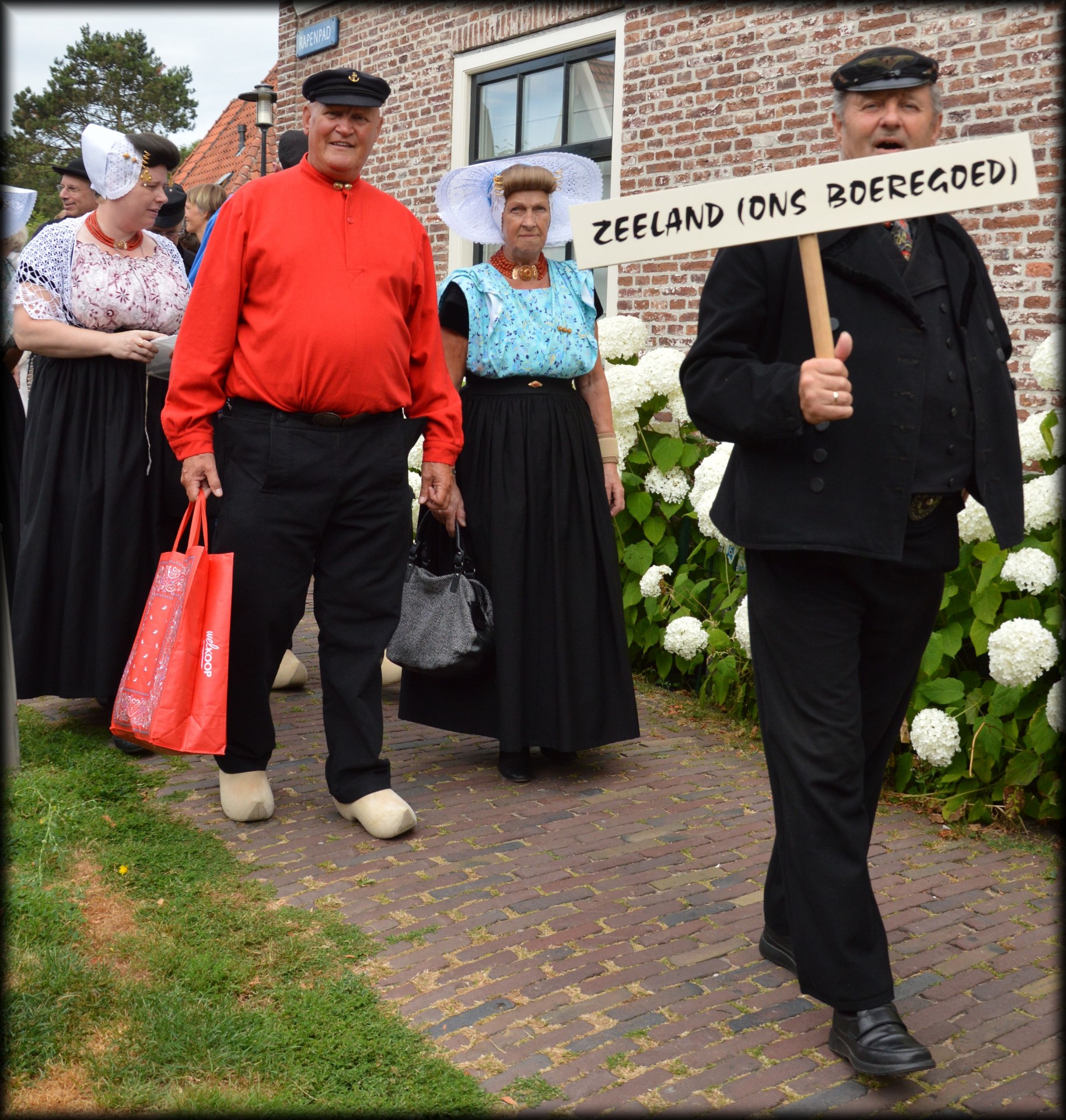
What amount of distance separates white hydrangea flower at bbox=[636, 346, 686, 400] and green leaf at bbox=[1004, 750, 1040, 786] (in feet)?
6.91

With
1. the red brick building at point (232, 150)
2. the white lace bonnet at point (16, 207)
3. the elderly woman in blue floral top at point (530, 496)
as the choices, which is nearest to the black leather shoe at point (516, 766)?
the elderly woman in blue floral top at point (530, 496)

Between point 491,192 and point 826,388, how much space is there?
2375 mm

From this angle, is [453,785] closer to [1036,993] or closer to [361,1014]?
[361,1014]

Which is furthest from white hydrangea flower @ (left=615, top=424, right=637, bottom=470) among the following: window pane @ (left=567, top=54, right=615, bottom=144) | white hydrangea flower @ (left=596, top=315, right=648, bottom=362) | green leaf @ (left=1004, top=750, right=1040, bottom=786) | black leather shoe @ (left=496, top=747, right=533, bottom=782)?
window pane @ (left=567, top=54, right=615, bottom=144)

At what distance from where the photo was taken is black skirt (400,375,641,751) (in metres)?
4.26

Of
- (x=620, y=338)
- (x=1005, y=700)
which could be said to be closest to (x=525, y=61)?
(x=620, y=338)

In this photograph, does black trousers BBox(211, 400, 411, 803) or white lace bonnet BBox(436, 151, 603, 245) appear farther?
white lace bonnet BBox(436, 151, 603, 245)

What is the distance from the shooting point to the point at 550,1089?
2443 mm

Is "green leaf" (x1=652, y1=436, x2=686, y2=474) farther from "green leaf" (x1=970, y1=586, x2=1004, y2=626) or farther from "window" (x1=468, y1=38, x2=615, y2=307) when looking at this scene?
"window" (x1=468, y1=38, x2=615, y2=307)

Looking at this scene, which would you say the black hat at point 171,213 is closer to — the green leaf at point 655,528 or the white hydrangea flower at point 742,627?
the green leaf at point 655,528

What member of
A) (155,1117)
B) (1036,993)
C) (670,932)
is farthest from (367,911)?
(1036,993)

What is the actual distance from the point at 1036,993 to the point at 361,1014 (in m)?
1.54

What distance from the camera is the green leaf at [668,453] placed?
534 centimetres

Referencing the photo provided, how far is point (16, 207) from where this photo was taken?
390cm
